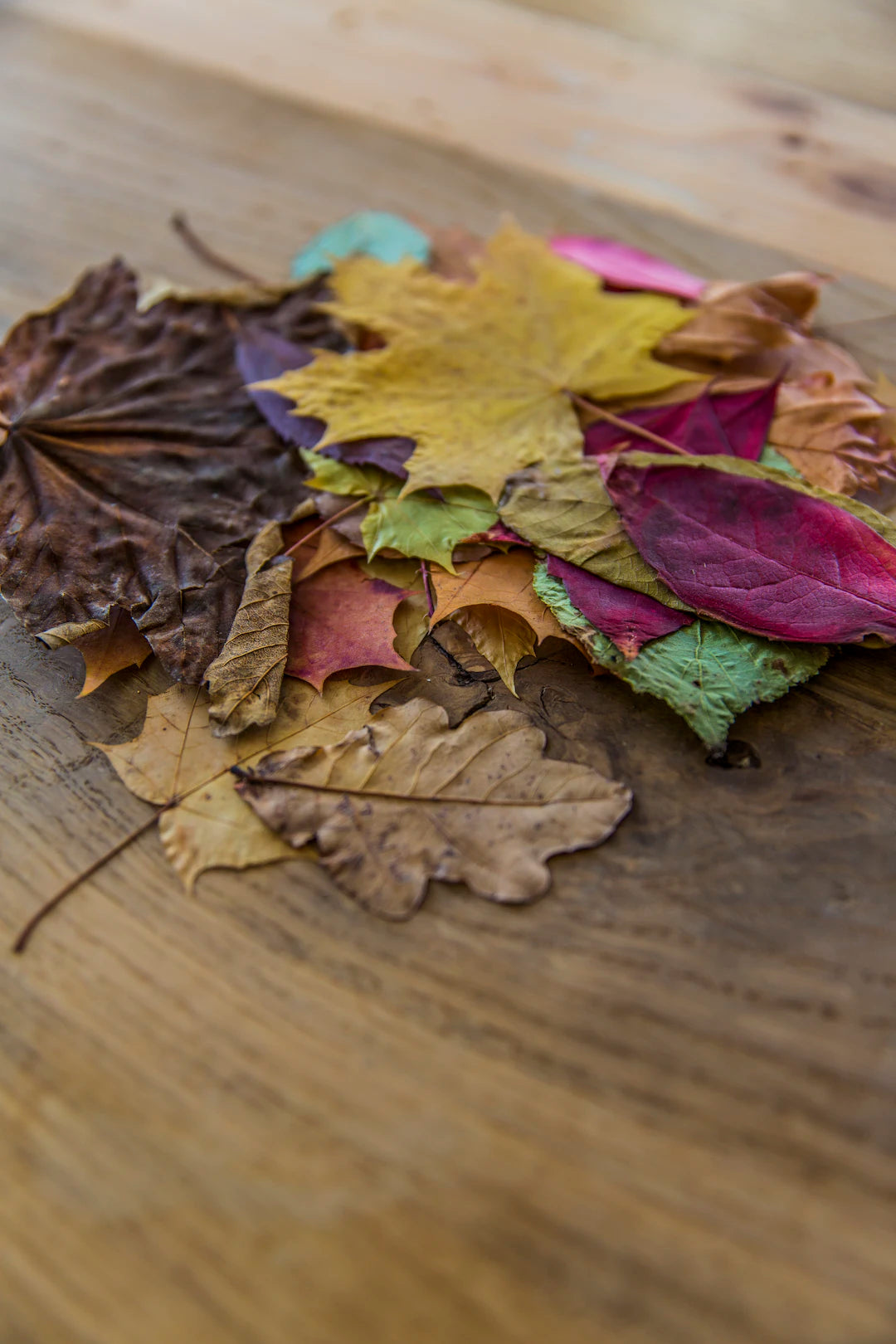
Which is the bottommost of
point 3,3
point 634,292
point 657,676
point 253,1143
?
point 253,1143

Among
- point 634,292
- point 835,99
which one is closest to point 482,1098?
point 634,292

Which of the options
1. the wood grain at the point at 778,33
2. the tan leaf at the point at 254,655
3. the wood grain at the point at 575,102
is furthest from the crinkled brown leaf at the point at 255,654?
the wood grain at the point at 778,33

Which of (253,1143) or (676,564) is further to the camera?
(676,564)

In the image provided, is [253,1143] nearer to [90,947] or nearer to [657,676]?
[90,947]

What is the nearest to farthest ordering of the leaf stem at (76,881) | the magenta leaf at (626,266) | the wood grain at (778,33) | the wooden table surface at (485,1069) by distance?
the wooden table surface at (485,1069), the leaf stem at (76,881), the magenta leaf at (626,266), the wood grain at (778,33)

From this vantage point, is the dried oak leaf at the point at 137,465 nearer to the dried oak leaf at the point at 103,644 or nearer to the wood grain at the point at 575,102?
the dried oak leaf at the point at 103,644

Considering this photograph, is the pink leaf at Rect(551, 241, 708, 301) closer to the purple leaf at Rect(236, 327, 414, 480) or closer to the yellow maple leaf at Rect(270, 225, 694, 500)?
the yellow maple leaf at Rect(270, 225, 694, 500)

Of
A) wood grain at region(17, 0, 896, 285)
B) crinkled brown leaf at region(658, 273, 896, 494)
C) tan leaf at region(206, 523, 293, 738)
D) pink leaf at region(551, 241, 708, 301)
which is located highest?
wood grain at region(17, 0, 896, 285)

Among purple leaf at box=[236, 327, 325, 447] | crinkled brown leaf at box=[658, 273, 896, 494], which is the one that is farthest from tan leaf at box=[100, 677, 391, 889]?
crinkled brown leaf at box=[658, 273, 896, 494]
